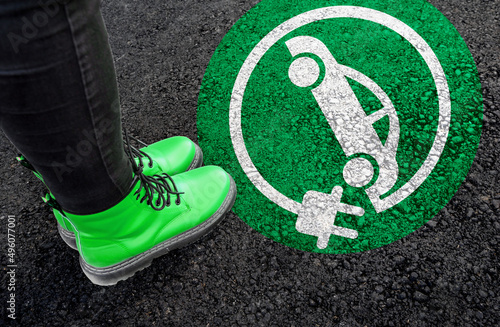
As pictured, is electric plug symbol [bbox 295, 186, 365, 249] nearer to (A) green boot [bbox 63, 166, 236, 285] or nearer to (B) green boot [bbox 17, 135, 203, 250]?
(A) green boot [bbox 63, 166, 236, 285]

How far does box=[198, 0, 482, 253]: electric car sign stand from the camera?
6.27 feet

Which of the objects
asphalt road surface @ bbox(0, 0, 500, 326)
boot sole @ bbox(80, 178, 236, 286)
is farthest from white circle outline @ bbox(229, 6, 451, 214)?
boot sole @ bbox(80, 178, 236, 286)

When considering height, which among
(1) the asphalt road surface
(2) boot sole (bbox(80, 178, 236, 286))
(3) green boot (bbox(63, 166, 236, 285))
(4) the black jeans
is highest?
(4) the black jeans

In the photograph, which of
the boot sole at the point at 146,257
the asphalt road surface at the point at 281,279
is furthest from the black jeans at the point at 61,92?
the asphalt road surface at the point at 281,279

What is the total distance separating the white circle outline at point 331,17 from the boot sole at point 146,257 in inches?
12.9

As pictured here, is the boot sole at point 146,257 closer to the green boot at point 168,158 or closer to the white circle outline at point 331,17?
the green boot at point 168,158

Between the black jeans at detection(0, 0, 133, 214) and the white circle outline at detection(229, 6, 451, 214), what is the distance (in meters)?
0.98

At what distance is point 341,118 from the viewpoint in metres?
2.21

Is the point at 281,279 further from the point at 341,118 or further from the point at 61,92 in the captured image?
A: the point at 61,92

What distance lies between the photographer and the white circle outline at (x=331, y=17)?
197 cm

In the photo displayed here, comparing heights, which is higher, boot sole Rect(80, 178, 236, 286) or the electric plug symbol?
boot sole Rect(80, 178, 236, 286)

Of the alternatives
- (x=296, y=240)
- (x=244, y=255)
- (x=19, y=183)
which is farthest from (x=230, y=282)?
(x=19, y=183)

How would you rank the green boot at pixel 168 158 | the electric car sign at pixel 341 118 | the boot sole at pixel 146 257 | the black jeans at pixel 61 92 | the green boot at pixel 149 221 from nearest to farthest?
the black jeans at pixel 61 92 → the green boot at pixel 149 221 → the boot sole at pixel 146 257 → the green boot at pixel 168 158 → the electric car sign at pixel 341 118

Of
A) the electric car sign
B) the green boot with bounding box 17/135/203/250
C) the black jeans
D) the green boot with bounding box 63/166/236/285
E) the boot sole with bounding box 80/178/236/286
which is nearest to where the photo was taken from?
the black jeans
